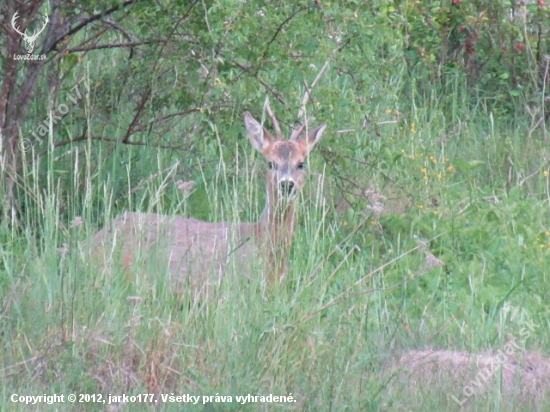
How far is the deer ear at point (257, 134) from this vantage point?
708cm

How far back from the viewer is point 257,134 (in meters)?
7.28

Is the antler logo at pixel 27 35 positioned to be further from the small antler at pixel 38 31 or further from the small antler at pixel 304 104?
the small antler at pixel 304 104

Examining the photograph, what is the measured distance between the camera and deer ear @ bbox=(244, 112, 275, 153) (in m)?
7.08

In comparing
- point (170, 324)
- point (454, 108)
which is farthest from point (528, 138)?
point (170, 324)

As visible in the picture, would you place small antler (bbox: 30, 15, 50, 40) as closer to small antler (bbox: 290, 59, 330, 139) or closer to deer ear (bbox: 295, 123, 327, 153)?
small antler (bbox: 290, 59, 330, 139)

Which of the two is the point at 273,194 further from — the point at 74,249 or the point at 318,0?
the point at 74,249

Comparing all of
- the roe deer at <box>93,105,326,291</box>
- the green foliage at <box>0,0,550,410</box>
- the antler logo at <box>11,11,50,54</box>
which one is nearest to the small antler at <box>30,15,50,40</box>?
the antler logo at <box>11,11,50,54</box>

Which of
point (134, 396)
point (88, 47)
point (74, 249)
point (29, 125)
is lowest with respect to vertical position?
point (134, 396)

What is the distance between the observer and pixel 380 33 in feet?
21.4

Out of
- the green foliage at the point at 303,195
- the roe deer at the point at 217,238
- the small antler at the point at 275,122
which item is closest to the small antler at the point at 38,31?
the green foliage at the point at 303,195

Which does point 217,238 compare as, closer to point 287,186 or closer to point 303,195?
point 287,186

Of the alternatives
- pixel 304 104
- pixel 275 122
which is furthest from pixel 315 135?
pixel 275 122

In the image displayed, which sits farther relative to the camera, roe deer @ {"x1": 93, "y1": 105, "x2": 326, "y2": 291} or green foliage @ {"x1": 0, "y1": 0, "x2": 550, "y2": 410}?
roe deer @ {"x1": 93, "y1": 105, "x2": 326, "y2": 291}

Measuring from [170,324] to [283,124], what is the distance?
10.1ft
